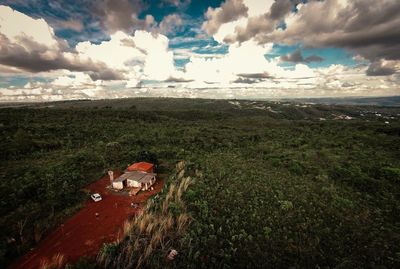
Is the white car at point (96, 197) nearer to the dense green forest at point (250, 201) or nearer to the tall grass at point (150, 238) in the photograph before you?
the dense green forest at point (250, 201)

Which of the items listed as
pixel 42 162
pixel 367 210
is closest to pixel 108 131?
pixel 42 162

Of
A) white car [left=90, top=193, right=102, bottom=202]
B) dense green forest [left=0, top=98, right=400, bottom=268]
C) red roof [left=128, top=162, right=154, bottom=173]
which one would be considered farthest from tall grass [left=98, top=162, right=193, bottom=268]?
red roof [left=128, top=162, right=154, bottom=173]

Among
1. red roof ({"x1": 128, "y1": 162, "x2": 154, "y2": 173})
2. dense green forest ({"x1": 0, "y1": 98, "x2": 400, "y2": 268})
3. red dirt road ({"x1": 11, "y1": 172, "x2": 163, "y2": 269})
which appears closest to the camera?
red dirt road ({"x1": 11, "y1": 172, "x2": 163, "y2": 269})

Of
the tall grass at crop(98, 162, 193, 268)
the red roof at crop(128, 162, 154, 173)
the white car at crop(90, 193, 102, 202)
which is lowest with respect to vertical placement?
the white car at crop(90, 193, 102, 202)

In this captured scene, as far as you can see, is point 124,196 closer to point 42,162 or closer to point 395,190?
point 42,162

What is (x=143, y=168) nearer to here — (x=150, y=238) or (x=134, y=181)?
(x=134, y=181)

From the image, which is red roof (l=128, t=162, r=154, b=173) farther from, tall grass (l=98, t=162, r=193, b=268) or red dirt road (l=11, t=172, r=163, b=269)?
tall grass (l=98, t=162, r=193, b=268)

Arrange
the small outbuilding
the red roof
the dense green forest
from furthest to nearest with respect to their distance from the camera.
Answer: the red roof
the small outbuilding
the dense green forest

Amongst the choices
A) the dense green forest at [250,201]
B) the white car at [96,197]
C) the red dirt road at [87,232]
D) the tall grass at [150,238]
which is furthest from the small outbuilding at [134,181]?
the tall grass at [150,238]

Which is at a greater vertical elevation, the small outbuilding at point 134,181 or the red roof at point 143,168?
the red roof at point 143,168
